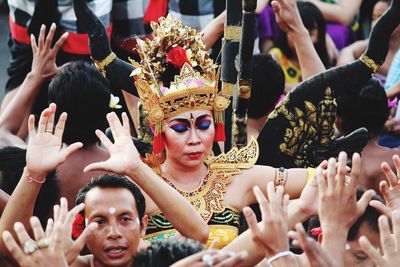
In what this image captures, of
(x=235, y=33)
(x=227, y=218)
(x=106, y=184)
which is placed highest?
(x=235, y=33)

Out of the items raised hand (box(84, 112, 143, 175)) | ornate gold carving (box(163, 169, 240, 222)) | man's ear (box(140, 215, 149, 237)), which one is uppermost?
raised hand (box(84, 112, 143, 175))

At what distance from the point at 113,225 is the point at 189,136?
0.79 meters

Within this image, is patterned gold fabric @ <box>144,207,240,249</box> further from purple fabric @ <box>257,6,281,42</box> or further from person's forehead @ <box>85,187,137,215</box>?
purple fabric @ <box>257,6,281,42</box>

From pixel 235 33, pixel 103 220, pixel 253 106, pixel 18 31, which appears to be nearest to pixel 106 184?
pixel 103 220

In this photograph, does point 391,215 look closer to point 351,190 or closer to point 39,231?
point 351,190

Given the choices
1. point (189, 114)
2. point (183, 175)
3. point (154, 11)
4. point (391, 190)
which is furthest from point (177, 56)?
point (154, 11)

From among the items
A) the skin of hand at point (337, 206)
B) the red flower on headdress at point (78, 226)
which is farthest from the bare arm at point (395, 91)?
the skin of hand at point (337, 206)

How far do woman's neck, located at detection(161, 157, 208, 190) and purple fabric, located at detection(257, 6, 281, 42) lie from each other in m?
3.39

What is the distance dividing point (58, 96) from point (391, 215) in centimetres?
227

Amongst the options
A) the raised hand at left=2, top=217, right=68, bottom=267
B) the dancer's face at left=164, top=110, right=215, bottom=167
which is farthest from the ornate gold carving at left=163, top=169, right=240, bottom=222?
the raised hand at left=2, top=217, right=68, bottom=267

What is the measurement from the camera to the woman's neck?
5.81 metres

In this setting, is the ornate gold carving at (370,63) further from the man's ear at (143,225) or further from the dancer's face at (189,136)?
the man's ear at (143,225)

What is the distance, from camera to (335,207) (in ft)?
14.6

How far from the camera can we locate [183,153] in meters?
5.73
